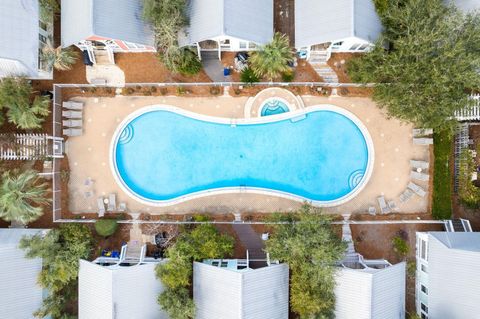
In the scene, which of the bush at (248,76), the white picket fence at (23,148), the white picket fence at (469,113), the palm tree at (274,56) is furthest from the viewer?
the bush at (248,76)

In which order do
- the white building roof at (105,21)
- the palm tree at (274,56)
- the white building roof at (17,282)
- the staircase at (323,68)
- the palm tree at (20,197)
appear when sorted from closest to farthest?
the white building roof at (105,21)
the palm tree at (20,197)
the white building roof at (17,282)
the palm tree at (274,56)
the staircase at (323,68)

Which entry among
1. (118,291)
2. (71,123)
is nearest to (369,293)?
(118,291)

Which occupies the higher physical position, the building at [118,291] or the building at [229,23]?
the building at [229,23]

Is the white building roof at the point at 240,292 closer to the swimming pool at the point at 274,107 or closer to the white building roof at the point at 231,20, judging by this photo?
the swimming pool at the point at 274,107

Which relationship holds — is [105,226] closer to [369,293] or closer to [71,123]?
[71,123]

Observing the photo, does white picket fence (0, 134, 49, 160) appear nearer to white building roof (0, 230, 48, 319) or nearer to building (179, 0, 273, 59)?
white building roof (0, 230, 48, 319)

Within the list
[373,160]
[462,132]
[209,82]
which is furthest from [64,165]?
[462,132]

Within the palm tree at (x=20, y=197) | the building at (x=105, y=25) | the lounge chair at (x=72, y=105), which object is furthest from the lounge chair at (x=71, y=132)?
the building at (x=105, y=25)
